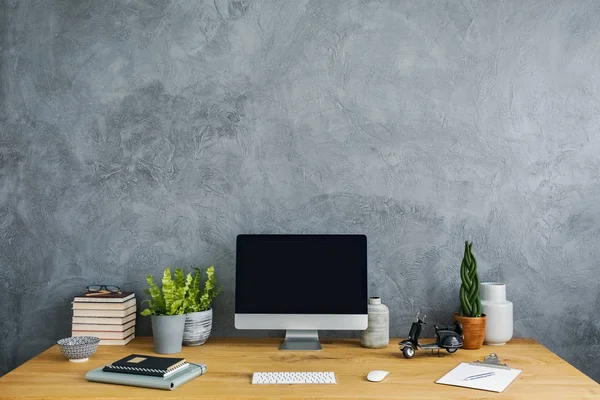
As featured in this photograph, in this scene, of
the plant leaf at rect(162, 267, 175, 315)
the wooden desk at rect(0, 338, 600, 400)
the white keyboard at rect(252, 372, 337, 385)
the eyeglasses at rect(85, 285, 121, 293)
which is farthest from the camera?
the eyeglasses at rect(85, 285, 121, 293)

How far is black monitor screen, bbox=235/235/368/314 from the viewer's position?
252 centimetres

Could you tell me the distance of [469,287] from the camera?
253cm

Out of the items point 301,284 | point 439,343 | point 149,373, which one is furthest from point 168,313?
point 439,343

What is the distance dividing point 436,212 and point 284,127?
0.72m

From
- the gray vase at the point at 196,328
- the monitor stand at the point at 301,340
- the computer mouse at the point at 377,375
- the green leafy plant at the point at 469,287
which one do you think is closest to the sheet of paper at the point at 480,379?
the computer mouse at the point at 377,375

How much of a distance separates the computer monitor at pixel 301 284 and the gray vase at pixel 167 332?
0.23m

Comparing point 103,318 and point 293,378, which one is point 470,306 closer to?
point 293,378

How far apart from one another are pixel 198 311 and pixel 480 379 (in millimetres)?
1088

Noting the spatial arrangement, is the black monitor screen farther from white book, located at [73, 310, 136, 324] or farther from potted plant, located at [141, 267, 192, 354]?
white book, located at [73, 310, 136, 324]

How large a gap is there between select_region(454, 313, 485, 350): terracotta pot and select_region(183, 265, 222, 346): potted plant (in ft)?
3.20

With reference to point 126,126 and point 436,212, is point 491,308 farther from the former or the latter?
point 126,126

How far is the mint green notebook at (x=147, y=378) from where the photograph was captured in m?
2.02

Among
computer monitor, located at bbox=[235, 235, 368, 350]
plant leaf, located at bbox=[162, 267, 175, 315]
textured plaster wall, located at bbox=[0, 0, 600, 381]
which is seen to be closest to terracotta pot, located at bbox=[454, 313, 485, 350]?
textured plaster wall, located at bbox=[0, 0, 600, 381]

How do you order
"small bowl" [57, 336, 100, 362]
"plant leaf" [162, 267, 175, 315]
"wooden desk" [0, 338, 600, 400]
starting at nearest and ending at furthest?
1. "wooden desk" [0, 338, 600, 400]
2. "small bowl" [57, 336, 100, 362]
3. "plant leaf" [162, 267, 175, 315]
